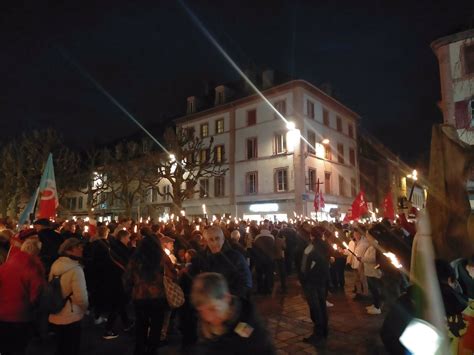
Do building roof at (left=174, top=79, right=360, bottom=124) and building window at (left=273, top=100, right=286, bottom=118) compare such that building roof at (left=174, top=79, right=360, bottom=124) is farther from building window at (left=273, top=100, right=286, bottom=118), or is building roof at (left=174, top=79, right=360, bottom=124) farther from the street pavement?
the street pavement

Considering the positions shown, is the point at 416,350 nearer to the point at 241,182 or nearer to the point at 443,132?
the point at 443,132

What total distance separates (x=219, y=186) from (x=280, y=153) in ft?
25.0

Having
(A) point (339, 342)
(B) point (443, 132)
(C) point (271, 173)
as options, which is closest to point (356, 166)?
(C) point (271, 173)

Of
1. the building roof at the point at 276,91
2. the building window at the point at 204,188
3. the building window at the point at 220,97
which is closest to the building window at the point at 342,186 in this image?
the building roof at the point at 276,91

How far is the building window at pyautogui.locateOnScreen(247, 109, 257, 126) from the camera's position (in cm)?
3303

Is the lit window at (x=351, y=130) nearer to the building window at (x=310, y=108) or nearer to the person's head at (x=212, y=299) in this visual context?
the building window at (x=310, y=108)

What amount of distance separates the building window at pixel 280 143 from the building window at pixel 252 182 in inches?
118

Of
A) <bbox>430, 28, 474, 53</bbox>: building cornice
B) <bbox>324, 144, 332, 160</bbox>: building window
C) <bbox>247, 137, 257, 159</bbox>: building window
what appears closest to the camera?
<bbox>430, 28, 474, 53</bbox>: building cornice

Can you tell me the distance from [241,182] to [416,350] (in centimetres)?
3093

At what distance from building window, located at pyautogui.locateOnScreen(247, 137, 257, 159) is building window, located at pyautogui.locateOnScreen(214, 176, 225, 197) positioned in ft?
12.3

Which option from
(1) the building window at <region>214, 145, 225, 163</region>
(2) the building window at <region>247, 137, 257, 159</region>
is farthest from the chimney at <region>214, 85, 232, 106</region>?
(2) the building window at <region>247, 137, 257, 159</region>

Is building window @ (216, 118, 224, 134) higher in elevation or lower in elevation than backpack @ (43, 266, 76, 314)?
higher

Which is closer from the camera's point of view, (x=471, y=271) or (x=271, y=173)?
(x=471, y=271)

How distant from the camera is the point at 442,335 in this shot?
248 centimetres
